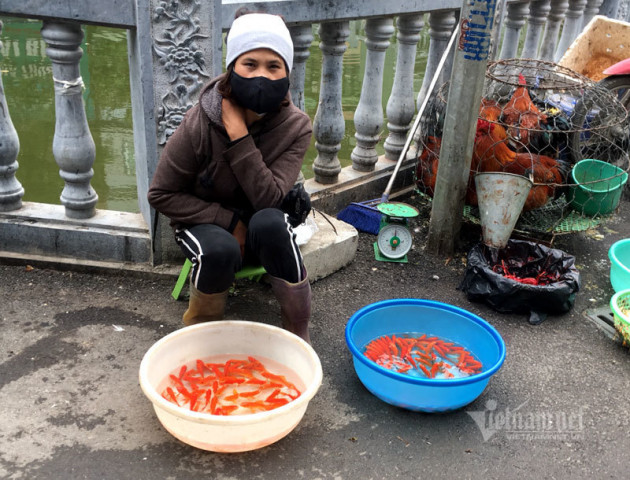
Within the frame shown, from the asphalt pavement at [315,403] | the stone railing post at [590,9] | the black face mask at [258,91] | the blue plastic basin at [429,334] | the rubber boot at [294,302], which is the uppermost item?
the stone railing post at [590,9]

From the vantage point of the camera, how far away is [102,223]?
3461 millimetres

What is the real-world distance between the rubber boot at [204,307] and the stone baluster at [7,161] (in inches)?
48.1

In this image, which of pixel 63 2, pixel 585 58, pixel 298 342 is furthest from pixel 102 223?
pixel 585 58

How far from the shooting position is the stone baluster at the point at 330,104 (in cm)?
380

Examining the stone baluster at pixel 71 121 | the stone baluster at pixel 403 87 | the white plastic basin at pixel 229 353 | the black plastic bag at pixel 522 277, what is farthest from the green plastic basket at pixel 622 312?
the stone baluster at pixel 71 121

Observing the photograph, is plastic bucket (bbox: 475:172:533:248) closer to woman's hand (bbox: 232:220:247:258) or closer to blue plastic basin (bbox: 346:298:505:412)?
blue plastic basin (bbox: 346:298:505:412)

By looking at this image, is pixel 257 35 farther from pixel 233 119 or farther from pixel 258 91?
pixel 233 119

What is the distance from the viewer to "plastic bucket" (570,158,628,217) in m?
4.13

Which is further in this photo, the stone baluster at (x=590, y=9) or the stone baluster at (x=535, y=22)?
the stone baluster at (x=590, y=9)

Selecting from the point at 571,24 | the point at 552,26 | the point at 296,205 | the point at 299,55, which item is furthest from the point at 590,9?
the point at 296,205

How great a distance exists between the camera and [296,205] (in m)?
2.93

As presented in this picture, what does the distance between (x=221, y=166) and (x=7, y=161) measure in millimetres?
1359

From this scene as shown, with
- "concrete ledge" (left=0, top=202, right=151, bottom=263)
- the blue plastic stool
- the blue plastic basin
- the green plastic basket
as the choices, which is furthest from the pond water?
the green plastic basket

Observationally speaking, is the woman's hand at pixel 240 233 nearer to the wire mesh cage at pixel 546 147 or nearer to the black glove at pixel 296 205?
the black glove at pixel 296 205
